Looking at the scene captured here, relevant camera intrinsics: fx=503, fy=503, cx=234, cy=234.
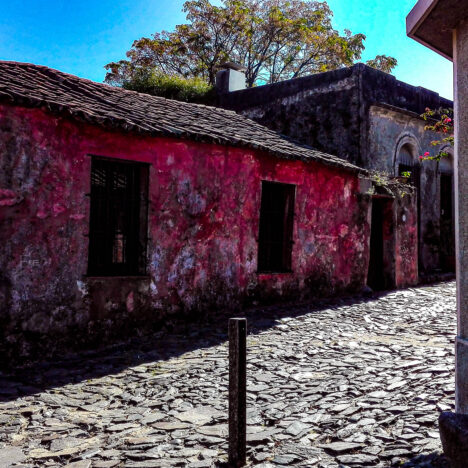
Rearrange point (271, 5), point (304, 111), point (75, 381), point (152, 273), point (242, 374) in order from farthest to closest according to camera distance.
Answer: point (271, 5) < point (304, 111) < point (152, 273) < point (75, 381) < point (242, 374)

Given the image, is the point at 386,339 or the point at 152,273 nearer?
the point at 386,339

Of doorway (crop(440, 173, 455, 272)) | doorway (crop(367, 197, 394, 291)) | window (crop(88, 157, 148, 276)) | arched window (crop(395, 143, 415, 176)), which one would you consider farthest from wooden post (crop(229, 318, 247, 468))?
doorway (crop(440, 173, 455, 272))

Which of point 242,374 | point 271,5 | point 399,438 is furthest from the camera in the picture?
point 271,5

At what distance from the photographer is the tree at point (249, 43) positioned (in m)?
23.0

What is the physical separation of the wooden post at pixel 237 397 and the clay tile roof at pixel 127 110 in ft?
14.0

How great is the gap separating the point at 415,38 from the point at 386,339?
4225 mm

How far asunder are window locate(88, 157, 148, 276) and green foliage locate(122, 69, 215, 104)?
1051 cm

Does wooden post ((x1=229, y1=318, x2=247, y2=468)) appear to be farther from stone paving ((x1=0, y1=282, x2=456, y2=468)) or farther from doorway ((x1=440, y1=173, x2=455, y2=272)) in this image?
doorway ((x1=440, y1=173, x2=455, y2=272))

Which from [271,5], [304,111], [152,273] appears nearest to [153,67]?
[271,5]

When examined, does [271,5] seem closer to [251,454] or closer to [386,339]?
[386,339]

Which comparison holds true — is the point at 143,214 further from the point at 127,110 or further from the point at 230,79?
the point at 230,79

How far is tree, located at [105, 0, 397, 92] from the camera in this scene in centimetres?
2295

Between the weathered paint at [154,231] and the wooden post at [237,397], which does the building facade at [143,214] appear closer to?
the weathered paint at [154,231]

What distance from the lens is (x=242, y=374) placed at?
3322 mm
